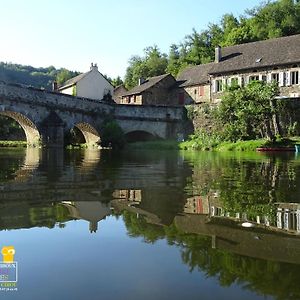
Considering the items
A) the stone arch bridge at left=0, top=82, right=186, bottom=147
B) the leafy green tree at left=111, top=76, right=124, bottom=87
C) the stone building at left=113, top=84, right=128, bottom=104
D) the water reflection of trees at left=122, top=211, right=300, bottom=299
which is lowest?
the water reflection of trees at left=122, top=211, right=300, bottom=299

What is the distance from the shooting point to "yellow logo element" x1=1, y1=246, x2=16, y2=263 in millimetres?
4418

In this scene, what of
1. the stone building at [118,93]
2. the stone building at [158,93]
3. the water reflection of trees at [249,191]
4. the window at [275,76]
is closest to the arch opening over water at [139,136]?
the stone building at [158,93]

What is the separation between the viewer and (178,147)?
134 ft

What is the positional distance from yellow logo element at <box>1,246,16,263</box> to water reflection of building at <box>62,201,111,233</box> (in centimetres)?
132

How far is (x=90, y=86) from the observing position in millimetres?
59938

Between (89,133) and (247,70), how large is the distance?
18804 mm

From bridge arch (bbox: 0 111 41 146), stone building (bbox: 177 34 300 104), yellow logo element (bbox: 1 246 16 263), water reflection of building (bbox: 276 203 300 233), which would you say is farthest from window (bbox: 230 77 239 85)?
yellow logo element (bbox: 1 246 16 263)

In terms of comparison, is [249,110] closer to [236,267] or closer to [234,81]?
[234,81]

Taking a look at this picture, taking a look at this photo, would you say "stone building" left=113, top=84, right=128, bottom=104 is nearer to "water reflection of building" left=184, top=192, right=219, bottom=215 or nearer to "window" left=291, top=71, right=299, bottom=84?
"window" left=291, top=71, right=299, bottom=84

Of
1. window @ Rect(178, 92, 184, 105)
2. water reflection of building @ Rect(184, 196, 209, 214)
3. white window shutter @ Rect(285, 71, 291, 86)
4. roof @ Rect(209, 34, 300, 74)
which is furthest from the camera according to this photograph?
window @ Rect(178, 92, 184, 105)

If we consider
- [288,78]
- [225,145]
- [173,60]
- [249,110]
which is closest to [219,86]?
[288,78]

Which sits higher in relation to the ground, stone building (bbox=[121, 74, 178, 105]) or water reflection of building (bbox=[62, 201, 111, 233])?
stone building (bbox=[121, 74, 178, 105])

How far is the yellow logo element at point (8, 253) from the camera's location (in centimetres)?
A: 442

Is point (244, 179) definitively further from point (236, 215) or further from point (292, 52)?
point (292, 52)
